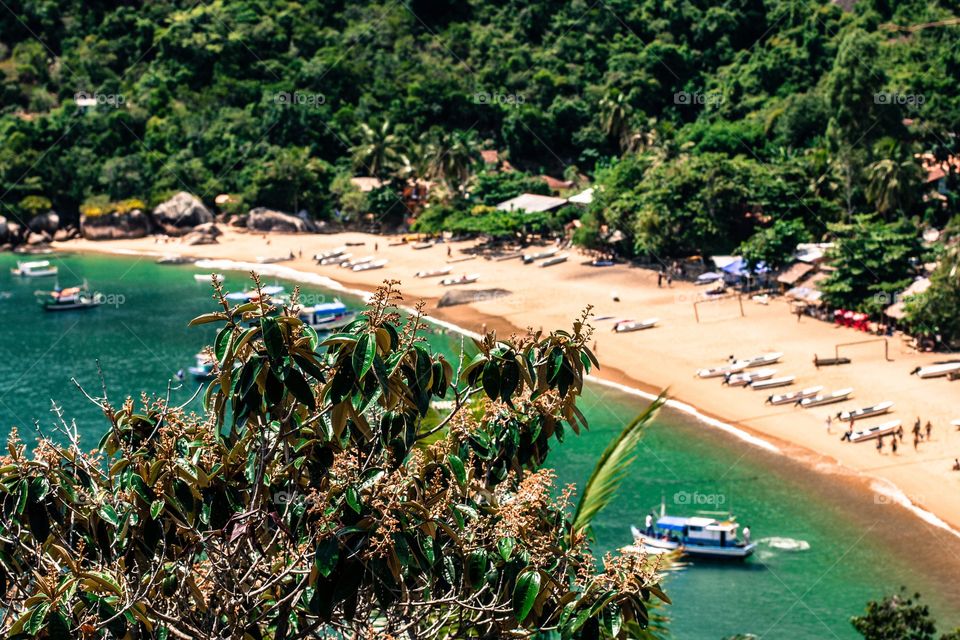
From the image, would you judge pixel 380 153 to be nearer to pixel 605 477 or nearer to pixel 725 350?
pixel 725 350

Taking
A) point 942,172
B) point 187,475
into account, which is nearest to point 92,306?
point 942,172

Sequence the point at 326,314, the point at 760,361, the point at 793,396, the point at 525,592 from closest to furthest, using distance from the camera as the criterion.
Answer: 1. the point at 525,592
2. the point at 793,396
3. the point at 760,361
4. the point at 326,314

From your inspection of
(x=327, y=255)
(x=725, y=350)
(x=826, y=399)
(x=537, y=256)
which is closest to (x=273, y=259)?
(x=327, y=255)

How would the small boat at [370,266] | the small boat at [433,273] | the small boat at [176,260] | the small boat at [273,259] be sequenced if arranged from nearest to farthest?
1. the small boat at [433,273]
2. the small boat at [370,266]
3. the small boat at [273,259]
4. the small boat at [176,260]

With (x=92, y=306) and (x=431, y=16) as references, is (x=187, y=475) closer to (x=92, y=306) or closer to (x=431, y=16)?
(x=92, y=306)

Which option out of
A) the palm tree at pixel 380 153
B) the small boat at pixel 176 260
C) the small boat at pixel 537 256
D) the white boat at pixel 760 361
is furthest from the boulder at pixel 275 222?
the white boat at pixel 760 361

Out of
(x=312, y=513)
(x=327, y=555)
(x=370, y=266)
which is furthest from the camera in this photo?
(x=370, y=266)

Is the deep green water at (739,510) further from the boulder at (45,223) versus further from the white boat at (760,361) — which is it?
the boulder at (45,223)

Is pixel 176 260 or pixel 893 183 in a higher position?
pixel 893 183

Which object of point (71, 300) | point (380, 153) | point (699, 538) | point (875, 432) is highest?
point (380, 153)
